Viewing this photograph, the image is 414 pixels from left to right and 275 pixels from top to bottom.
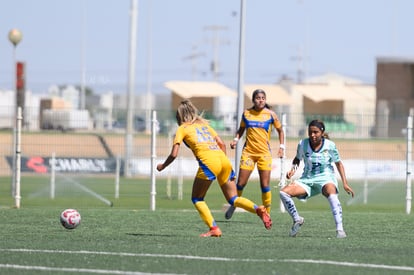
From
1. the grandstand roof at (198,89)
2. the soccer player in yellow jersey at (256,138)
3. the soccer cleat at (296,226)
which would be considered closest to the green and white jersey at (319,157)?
the soccer cleat at (296,226)

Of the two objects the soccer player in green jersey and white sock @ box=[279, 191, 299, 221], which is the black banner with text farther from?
the soccer player in green jersey

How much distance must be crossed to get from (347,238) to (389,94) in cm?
6060

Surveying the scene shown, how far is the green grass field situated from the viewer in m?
11.3

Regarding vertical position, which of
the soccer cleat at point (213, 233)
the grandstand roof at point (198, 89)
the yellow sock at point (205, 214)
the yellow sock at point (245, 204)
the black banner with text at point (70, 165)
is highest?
the grandstand roof at point (198, 89)

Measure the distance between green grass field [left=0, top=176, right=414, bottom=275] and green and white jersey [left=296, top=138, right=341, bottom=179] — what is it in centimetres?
87

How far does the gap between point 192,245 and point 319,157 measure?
101 inches

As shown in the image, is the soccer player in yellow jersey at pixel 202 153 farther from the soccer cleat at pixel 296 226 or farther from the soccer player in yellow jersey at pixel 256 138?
the soccer player in yellow jersey at pixel 256 138

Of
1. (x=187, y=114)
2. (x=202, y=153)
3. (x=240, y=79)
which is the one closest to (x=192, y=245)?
(x=202, y=153)

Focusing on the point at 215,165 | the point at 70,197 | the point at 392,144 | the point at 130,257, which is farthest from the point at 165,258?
the point at 392,144

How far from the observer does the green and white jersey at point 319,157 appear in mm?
15227

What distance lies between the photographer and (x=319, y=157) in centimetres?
1523

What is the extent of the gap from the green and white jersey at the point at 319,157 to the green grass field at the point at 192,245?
87cm

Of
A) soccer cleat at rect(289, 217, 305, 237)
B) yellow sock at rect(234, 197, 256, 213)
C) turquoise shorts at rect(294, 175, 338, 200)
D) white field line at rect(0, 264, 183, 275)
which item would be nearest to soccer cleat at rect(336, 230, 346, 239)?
soccer cleat at rect(289, 217, 305, 237)

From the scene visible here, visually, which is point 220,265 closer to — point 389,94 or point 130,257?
point 130,257
